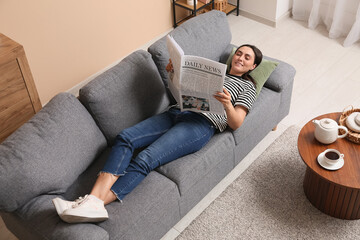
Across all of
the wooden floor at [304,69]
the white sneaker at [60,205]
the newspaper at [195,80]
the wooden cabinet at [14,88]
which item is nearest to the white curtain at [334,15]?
the wooden floor at [304,69]

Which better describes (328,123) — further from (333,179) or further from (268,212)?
(268,212)

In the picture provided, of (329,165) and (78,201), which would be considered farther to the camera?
(329,165)

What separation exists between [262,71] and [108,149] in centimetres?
108

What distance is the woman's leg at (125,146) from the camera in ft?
7.39

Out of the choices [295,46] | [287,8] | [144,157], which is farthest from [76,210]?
[287,8]

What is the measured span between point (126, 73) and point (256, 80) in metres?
0.82

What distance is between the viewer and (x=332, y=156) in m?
2.36

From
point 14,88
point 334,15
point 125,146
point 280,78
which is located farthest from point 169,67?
point 334,15

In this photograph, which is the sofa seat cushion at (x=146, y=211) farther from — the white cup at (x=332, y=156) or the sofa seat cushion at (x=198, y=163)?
the white cup at (x=332, y=156)

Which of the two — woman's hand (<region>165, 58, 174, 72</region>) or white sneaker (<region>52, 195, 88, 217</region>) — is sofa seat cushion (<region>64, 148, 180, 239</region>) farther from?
woman's hand (<region>165, 58, 174, 72</region>)

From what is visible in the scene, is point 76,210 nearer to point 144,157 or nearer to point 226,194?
point 144,157

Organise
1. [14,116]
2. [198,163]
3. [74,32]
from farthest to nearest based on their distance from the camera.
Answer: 1. [74,32]
2. [14,116]
3. [198,163]

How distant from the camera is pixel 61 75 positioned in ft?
11.6

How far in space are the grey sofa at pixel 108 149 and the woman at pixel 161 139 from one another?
0.05 meters
